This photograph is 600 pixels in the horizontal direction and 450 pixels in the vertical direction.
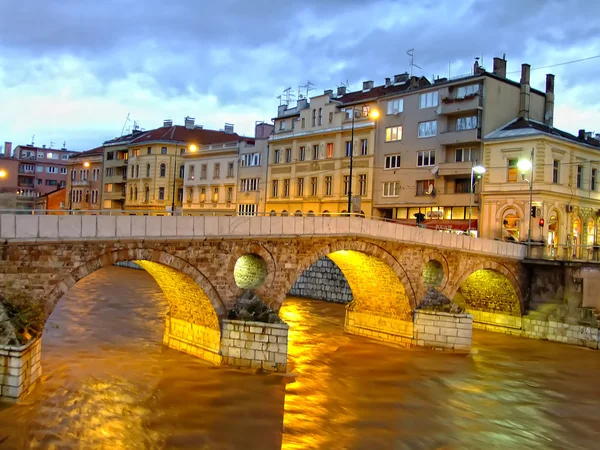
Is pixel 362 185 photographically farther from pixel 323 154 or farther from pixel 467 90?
pixel 467 90

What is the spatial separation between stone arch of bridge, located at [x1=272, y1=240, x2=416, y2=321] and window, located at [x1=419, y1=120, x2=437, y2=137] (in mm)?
14247

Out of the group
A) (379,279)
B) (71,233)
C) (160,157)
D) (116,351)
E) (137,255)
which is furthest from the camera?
(160,157)

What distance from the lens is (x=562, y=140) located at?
108 feet

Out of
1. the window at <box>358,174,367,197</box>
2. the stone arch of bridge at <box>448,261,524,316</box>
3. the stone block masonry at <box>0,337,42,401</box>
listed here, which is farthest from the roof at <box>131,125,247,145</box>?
the stone block masonry at <box>0,337,42,401</box>

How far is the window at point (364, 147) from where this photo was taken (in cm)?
4000

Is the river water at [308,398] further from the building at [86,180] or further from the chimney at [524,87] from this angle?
the building at [86,180]

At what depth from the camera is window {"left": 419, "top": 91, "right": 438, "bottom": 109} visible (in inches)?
1441

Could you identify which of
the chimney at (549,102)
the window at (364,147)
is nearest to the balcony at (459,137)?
the window at (364,147)

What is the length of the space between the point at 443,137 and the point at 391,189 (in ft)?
15.9

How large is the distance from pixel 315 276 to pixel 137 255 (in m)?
20.8

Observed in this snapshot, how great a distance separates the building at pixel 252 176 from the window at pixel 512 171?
1867 cm

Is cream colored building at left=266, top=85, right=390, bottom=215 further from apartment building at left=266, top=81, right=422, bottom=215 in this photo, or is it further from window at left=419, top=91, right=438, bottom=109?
window at left=419, top=91, right=438, bottom=109

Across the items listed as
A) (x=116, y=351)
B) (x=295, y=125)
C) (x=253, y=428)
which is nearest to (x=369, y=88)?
(x=295, y=125)

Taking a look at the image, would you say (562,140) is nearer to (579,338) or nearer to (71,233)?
(579,338)
